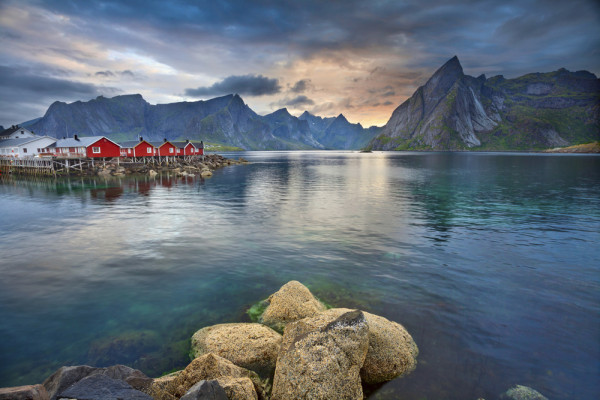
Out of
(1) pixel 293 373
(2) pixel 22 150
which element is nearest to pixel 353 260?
(1) pixel 293 373

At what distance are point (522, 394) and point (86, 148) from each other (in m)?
110

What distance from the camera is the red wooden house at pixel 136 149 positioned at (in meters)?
97.4

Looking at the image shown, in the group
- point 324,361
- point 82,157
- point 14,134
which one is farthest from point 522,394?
point 14,134

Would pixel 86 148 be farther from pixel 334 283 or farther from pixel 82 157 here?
pixel 334 283

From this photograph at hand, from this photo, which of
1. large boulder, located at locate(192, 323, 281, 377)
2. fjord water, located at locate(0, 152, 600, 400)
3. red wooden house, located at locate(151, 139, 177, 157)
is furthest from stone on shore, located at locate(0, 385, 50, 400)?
red wooden house, located at locate(151, 139, 177, 157)

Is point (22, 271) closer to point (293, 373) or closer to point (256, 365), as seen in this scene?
point (256, 365)

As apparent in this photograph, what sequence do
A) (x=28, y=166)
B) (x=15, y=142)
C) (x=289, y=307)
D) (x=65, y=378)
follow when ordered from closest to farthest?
(x=65, y=378)
(x=289, y=307)
(x=28, y=166)
(x=15, y=142)

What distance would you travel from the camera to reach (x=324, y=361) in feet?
23.8

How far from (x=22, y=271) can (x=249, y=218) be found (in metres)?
17.8

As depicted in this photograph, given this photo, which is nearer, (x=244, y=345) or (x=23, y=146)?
(x=244, y=345)

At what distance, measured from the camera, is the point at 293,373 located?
285 inches

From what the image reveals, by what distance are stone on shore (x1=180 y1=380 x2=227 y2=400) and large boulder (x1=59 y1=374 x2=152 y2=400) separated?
1.19 meters

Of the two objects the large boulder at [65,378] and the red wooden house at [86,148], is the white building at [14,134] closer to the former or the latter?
the red wooden house at [86,148]

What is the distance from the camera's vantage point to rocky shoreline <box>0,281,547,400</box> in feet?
20.5
